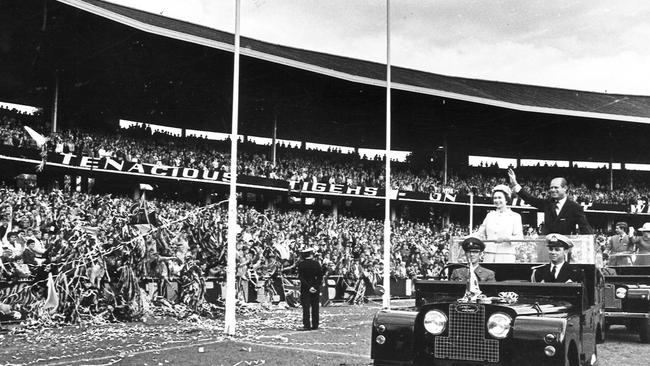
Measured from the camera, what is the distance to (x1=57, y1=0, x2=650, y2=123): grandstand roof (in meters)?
35.2

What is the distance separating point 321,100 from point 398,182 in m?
7.25

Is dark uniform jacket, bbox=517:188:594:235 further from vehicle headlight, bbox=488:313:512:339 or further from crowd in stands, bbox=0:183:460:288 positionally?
crowd in stands, bbox=0:183:460:288

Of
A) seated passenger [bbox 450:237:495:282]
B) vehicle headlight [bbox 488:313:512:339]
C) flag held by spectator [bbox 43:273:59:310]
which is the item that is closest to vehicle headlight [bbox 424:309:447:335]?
vehicle headlight [bbox 488:313:512:339]

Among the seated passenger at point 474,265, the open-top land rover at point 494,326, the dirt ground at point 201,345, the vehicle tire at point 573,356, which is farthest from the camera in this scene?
the dirt ground at point 201,345

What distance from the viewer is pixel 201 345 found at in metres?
12.2

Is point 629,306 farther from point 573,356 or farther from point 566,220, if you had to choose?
point 573,356

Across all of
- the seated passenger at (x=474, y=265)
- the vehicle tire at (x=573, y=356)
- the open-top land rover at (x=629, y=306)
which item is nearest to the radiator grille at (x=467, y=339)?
the vehicle tire at (x=573, y=356)

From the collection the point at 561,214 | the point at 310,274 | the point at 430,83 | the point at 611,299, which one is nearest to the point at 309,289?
the point at 310,274

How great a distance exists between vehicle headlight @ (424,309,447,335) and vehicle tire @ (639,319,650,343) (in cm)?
722

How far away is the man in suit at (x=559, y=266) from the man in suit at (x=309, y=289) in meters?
7.18

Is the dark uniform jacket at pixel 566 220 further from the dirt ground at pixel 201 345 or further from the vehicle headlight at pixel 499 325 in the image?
the vehicle headlight at pixel 499 325

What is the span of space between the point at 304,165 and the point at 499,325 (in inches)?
1315

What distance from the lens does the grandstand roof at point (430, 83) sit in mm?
35250

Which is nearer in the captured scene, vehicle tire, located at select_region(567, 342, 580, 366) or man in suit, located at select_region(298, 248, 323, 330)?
vehicle tire, located at select_region(567, 342, 580, 366)
